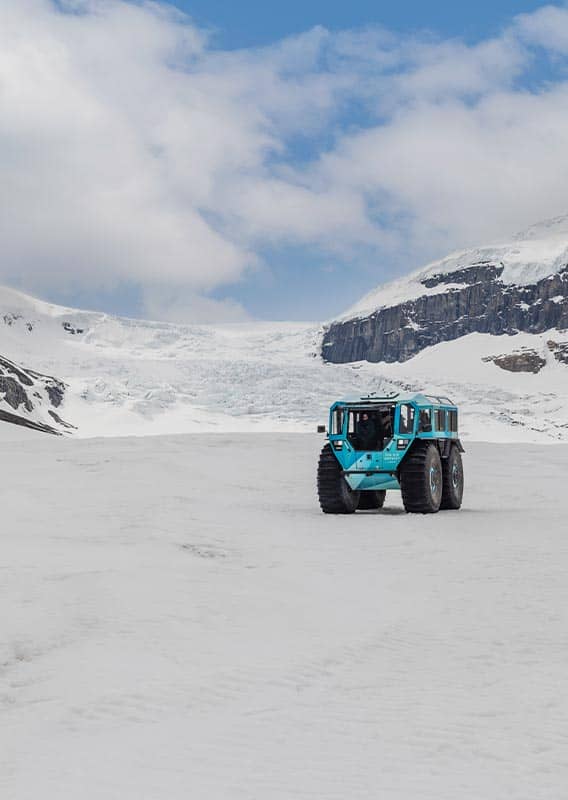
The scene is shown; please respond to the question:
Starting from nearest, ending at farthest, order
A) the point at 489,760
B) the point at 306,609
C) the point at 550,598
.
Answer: the point at 489,760 < the point at 306,609 < the point at 550,598

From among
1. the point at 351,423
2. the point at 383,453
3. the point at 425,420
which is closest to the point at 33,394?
the point at 351,423

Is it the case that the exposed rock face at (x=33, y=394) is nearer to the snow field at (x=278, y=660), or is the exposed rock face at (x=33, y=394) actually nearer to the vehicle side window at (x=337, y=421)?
the vehicle side window at (x=337, y=421)

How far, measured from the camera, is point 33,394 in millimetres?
102812

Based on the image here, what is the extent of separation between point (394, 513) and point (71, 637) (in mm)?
9538

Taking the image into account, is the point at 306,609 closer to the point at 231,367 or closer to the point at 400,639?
the point at 400,639

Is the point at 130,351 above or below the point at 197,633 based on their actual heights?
above

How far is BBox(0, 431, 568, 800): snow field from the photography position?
11.6ft

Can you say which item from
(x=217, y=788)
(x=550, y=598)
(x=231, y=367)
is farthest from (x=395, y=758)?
(x=231, y=367)

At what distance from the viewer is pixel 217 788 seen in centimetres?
336

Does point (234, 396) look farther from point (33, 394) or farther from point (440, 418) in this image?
point (440, 418)

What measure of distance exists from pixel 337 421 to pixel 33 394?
93.8 m

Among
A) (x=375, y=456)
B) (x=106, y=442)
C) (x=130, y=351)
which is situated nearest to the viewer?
(x=375, y=456)

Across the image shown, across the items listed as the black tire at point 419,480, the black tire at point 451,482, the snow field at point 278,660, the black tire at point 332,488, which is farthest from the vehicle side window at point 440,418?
the snow field at point 278,660

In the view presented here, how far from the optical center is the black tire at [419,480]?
1341cm
